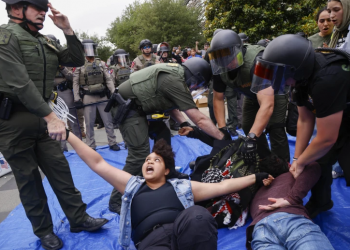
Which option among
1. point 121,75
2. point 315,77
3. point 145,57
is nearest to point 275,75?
point 315,77

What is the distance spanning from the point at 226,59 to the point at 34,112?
1.59 metres

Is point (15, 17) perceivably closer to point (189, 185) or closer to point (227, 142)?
point (189, 185)

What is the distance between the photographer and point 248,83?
2553 millimetres

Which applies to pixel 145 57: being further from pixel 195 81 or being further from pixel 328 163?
pixel 328 163

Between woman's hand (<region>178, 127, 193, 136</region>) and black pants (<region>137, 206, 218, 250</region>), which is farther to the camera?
woman's hand (<region>178, 127, 193, 136</region>)

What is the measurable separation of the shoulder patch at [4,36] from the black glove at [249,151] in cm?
191

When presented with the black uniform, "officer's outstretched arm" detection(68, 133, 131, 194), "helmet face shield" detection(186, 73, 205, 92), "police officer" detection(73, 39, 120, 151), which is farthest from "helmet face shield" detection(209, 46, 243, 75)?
"police officer" detection(73, 39, 120, 151)

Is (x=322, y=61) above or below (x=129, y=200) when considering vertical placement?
above

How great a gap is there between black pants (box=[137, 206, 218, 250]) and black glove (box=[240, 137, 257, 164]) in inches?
33.6

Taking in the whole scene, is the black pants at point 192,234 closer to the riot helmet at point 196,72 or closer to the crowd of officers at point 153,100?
the crowd of officers at point 153,100

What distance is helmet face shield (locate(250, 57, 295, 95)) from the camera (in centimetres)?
157

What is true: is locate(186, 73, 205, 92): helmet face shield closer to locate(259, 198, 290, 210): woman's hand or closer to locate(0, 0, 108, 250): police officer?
locate(0, 0, 108, 250): police officer

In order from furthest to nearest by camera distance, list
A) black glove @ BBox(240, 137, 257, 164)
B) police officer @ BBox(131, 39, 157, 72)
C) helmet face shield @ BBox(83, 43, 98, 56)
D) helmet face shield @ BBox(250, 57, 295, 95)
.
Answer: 1. police officer @ BBox(131, 39, 157, 72)
2. helmet face shield @ BBox(83, 43, 98, 56)
3. black glove @ BBox(240, 137, 257, 164)
4. helmet face shield @ BBox(250, 57, 295, 95)

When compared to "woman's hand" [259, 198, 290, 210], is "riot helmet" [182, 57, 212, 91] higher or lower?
higher
